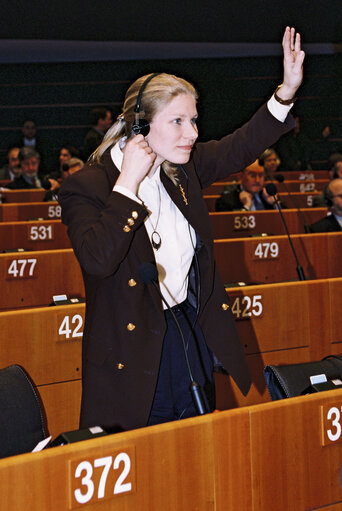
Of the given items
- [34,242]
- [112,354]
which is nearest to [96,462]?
[112,354]

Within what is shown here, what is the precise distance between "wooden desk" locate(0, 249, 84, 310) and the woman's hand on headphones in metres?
2.37

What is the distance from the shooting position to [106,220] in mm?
1541

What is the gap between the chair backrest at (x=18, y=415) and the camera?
1627 mm

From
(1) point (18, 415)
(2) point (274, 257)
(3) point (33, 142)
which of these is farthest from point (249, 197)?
(3) point (33, 142)

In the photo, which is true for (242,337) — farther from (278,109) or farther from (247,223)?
(247,223)

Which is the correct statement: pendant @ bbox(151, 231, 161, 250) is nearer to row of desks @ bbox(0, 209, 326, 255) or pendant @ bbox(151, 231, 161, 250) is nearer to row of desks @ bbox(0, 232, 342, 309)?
row of desks @ bbox(0, 232, 342, 309)

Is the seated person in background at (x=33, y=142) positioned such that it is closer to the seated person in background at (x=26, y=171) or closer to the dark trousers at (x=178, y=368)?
the seated person in background at (x=26, y=171)

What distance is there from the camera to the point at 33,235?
508cm

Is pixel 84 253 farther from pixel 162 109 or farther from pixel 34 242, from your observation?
pixel 34 242

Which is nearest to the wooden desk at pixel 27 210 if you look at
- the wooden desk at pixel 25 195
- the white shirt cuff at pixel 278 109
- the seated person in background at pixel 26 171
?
the wooden desk at pixel 25 195

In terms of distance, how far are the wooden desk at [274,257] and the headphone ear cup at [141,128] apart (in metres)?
2.65

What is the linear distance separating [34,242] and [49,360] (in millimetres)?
2406

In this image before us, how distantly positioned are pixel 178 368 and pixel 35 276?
2.36 meters

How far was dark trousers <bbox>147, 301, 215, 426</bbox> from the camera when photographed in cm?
167
